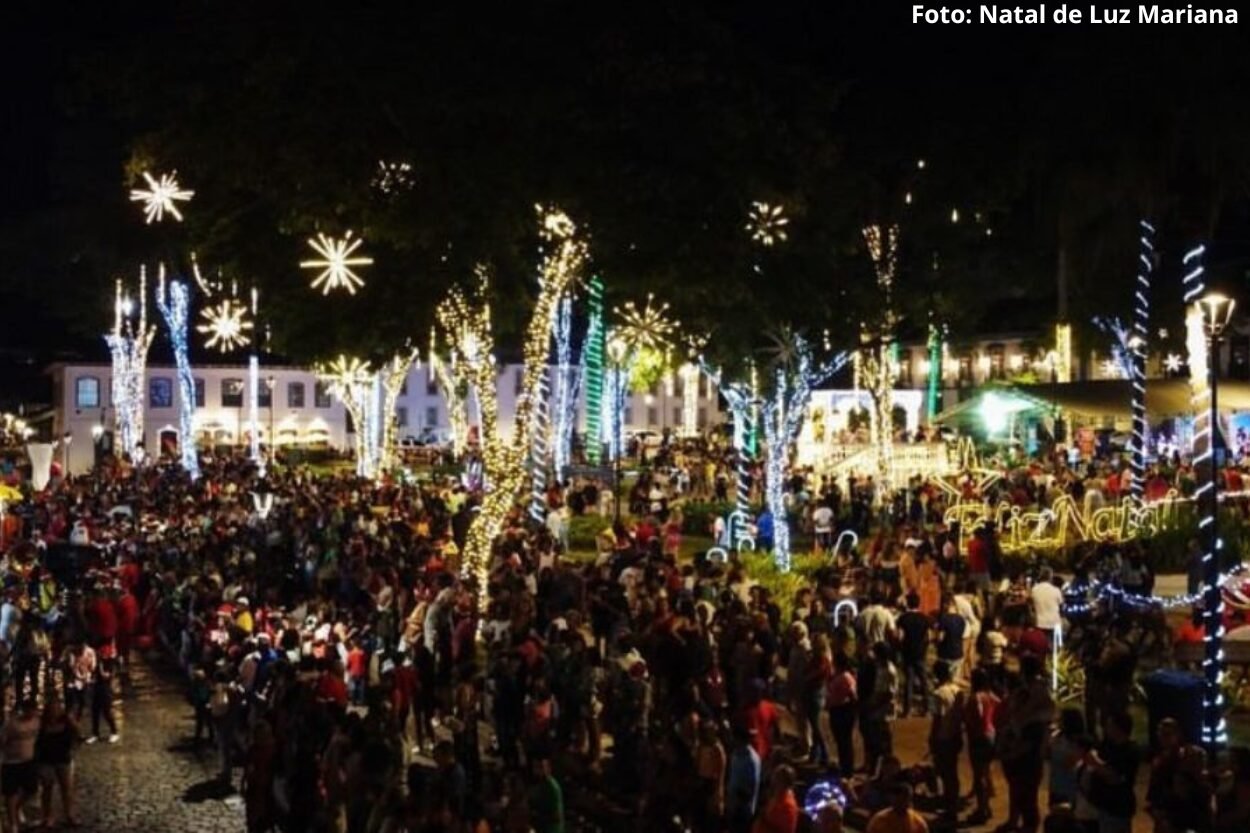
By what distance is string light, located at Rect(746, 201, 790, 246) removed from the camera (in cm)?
2061

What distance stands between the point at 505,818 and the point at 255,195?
50.4 ft

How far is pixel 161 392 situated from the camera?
75.2 m

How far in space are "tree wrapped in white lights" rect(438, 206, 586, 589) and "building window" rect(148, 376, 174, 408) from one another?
5623 cm

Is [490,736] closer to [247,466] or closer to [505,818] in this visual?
[505,818]

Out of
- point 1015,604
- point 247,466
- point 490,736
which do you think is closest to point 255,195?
point 490,736

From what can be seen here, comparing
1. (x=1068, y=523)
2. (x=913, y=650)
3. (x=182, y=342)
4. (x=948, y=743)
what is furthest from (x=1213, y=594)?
(x=182, y=342)

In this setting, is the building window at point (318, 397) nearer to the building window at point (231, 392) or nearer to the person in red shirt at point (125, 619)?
the building window at point (231, 392)

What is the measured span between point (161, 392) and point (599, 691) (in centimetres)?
6641

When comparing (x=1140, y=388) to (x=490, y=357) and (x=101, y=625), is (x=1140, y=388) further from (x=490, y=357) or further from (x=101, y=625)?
(x=101, y=625)

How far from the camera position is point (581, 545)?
99.9 ft

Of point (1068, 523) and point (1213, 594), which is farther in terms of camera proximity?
point (1068, 523)

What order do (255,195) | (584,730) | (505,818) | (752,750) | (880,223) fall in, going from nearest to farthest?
(505,818) < (752,750) < (584,730) < (255,195) < (880,223)

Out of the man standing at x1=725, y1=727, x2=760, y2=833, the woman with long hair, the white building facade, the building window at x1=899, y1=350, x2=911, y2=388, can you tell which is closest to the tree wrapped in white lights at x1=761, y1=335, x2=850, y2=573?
the woman with long hair

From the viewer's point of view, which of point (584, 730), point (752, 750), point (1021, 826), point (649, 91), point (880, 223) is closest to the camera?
point (752, 750)
